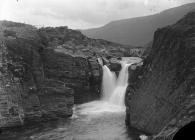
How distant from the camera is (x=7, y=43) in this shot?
40.2 metres

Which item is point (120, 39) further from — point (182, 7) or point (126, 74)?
point (126, 74)

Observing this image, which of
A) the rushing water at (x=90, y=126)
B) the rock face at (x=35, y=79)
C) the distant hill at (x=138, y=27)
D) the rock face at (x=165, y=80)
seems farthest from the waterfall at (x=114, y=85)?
the distant hill at (x=138, y=27)

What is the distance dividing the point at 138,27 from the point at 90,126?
127550 millimetres

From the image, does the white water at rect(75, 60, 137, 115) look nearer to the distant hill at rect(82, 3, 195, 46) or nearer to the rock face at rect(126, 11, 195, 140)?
the rock face at rect(126, 11, 195, 140)

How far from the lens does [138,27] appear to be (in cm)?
15662

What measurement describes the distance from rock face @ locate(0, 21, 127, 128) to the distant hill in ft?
285

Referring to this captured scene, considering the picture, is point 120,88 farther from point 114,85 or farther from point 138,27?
point 138,27

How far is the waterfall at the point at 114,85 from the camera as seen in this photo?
48.1 meters

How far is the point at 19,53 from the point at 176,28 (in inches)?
839

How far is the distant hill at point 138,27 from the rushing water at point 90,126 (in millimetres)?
88468

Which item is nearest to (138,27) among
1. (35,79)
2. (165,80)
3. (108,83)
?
(108,83)

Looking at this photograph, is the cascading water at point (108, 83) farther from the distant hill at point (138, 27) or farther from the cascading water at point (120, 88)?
the distant hill at point (138, 27)

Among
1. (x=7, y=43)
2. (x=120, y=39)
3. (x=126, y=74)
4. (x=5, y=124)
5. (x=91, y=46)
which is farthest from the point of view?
(x=120, y=39)

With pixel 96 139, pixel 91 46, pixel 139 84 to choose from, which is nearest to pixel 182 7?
pixel 91 46
